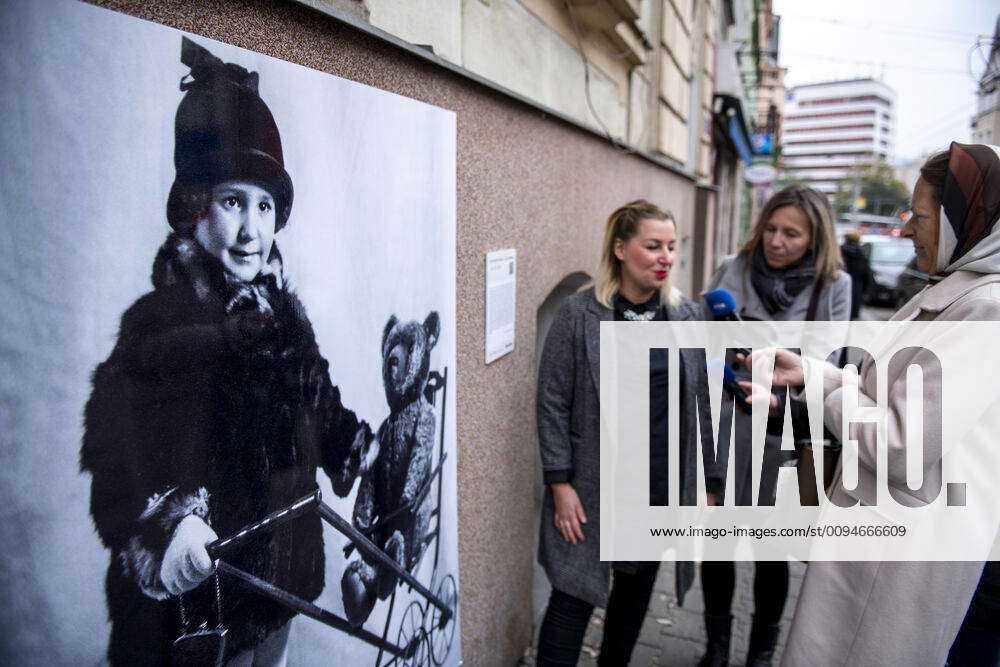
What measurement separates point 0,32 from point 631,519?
7.13 ft

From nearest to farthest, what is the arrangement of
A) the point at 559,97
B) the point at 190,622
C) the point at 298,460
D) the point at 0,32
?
the point at 0,32 < the point at 190,622 < the point at 298,460 < the point at 559,97

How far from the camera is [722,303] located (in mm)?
2400

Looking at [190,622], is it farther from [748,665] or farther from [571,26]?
[571,26]

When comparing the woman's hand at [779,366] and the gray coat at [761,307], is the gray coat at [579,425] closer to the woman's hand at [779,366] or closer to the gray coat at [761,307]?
the woman's hand at [779,366]

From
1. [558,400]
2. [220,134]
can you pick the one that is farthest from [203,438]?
[558,400]

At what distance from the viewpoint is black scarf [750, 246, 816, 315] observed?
2705 millimetres

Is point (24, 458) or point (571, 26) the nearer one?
point (24, 458)

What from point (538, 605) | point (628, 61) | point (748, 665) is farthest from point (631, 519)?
point (628, 61)

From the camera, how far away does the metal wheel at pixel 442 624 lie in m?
1.91

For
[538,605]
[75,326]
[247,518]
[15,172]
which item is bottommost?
[538,605]

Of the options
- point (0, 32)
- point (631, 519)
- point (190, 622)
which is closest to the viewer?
point (0, 32)

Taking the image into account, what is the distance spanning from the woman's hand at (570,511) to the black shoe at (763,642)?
1.11 metres

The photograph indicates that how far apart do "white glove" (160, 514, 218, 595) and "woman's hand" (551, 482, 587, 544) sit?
141cm

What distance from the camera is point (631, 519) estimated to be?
7.57 feet
